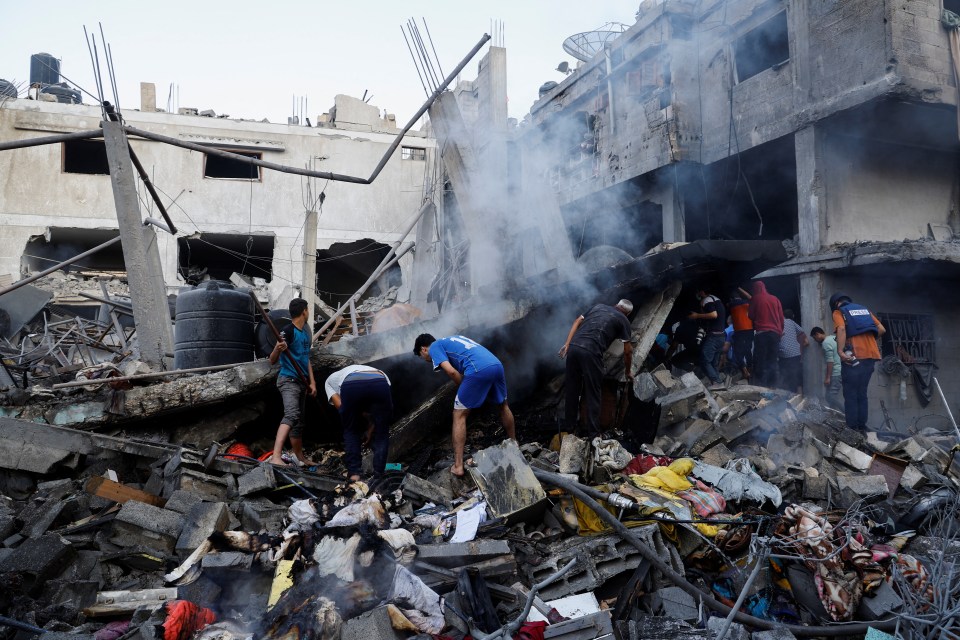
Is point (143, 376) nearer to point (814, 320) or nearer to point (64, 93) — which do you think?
point (814, 320)

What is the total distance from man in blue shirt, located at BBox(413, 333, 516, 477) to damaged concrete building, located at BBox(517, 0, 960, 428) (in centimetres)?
379

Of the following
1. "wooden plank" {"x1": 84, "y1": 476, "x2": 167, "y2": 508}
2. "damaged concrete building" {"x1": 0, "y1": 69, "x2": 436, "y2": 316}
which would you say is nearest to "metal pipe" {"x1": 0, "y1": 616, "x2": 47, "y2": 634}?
"wooden plank" {"x1": 84, "y1": 476, "x2": 167, "y2": 508}

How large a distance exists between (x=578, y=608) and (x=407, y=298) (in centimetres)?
1526

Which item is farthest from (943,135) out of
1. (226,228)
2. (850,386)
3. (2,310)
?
(226,228)

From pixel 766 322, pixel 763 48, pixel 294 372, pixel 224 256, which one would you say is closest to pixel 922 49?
pixel 763 48

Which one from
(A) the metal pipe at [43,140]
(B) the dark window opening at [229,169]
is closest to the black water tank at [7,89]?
(B) the dark window opening at [229,169]

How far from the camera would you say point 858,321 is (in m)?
7.34

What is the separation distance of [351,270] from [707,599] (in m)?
19.4

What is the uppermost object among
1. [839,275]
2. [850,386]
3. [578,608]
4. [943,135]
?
[943,135]

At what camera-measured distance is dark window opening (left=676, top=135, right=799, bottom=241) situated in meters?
12.2

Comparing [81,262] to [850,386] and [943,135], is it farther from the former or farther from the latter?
[943,135]

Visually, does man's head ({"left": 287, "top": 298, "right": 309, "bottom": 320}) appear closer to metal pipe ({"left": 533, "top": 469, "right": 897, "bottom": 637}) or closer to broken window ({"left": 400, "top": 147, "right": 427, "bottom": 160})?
metal pipe ({"left": 533, "top": 469, "right": 897, "bottom": 637})

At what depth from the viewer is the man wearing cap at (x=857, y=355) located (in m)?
7.30

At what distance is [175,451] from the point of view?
5.66 metres
